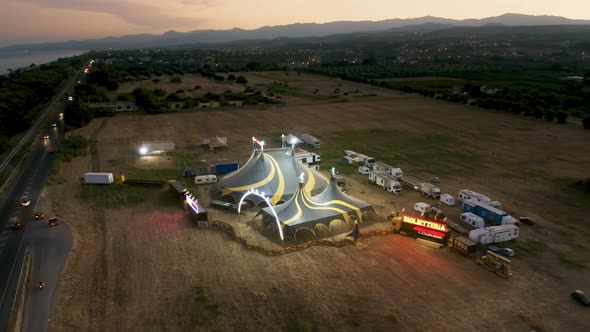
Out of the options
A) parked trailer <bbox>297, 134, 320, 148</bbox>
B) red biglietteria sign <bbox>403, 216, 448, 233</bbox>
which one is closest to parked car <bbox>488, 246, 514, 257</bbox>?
red biglietteria sign <bbox>403, 216, 448, 233</bbox>

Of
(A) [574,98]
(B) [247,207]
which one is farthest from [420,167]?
(A) [574,98]

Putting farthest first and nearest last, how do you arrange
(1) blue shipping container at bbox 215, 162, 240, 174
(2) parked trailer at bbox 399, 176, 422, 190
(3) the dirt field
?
1. (1) blue shipping container at bbox 215, 162, 240, 174
2. (2) parked trailer at bbox 399, 176, 422, 190
3. (3) the dirt field

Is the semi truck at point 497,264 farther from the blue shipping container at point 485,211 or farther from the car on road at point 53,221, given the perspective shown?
the car on road at point 53,221

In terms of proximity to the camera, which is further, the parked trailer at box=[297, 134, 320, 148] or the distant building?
the distant building

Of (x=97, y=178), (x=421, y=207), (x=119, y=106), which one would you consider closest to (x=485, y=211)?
(x=421, y=207)

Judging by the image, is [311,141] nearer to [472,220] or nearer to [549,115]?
[472,220]

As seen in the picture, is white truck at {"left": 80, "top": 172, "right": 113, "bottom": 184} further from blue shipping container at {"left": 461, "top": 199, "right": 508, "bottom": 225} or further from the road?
blue shipping container at {"left": 461, "top": 199, "right": 508, "bottom": 225}

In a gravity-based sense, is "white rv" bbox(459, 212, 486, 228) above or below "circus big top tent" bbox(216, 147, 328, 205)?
below
